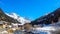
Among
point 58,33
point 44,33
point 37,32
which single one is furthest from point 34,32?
point 58,33

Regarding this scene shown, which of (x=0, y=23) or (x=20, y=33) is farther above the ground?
(x=0, y=23)

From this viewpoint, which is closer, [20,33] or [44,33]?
[44,33]

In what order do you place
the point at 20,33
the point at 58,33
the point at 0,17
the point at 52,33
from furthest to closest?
the point at 0,17 → the point at 20,33 → the point at 52,33 → the point at 58,33

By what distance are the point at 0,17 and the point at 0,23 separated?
7.47 m

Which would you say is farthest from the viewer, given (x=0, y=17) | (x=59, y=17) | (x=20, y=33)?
(x=0, y=17)

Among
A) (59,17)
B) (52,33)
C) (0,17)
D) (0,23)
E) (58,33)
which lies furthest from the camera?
(0,17)

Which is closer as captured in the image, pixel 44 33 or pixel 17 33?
pixel 44 33

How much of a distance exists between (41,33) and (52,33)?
111 centimetres

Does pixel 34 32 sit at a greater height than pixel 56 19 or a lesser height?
lesser

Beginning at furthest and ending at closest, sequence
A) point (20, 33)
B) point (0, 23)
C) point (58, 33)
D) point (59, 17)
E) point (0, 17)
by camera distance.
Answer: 1. point (0, 17)
2. point (0, 23)
3. point (59, 17)
4. point (20, 33)
5. point (58, 33)

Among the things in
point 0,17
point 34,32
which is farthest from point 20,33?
point 0,17

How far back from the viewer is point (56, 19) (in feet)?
97.9

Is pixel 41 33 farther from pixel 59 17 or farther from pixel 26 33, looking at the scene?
pixel 59 17

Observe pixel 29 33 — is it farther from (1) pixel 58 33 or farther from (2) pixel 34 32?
(1) pixel 58 33
